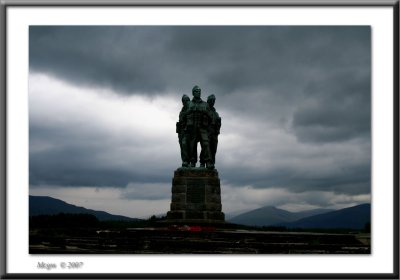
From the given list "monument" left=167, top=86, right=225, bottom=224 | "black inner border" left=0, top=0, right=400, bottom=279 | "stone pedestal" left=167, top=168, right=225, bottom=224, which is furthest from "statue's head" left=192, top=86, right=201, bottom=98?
"black inner border" left=0, top=0, right=400, bottom=279

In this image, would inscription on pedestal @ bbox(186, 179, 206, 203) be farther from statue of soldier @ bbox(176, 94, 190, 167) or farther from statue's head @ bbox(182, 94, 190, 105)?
statue's head @ bbox(182, 94, 190, 105)

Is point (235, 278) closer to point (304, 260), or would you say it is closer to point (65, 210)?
point (304, 260)

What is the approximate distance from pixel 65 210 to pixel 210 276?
373 inches

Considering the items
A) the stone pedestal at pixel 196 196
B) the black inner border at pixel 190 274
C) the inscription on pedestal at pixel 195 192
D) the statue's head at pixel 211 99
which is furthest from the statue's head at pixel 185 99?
the black inner border at pixel 190 274

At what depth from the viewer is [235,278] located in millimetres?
11930

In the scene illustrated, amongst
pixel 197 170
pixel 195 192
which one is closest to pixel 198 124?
pixel 197 170

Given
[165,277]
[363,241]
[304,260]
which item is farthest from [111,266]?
[363,241]

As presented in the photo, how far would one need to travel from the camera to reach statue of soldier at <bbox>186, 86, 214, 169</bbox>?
23.1 meters

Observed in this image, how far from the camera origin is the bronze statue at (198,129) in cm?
2317

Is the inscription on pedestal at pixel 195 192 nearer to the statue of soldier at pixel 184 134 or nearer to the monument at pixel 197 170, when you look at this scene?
the monument at pixel 197 170

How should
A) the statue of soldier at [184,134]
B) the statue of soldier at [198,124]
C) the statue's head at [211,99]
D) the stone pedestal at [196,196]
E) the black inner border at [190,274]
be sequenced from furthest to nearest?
the statue's head at [211,99] → the statue of soldier at [184,134] → the statue of soldier at [198,124] → the stone pedestal at [196,196] → the black inner border at [190,274]

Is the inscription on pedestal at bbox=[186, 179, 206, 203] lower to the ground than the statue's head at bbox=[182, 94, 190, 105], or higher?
lower

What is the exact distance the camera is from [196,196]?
2255 centimetres

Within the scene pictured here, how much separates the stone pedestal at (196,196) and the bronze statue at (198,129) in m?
0.54
